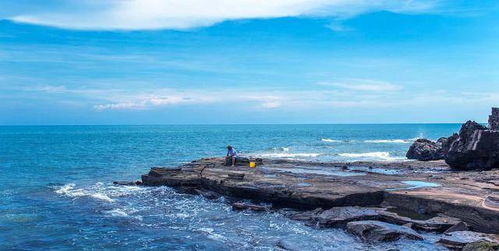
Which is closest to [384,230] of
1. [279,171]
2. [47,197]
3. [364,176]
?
[364,176]

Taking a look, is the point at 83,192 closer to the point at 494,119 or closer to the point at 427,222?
the point at 427,222

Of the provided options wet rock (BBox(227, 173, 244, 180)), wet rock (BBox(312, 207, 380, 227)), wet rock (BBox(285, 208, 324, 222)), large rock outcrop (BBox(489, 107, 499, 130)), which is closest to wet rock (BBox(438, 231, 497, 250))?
wet rock (BBox(312, 207, 380, 227))

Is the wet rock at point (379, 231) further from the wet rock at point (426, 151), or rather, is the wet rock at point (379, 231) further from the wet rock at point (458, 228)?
the wet rock at point (426, 151)

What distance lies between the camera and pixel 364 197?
2745 centimetres

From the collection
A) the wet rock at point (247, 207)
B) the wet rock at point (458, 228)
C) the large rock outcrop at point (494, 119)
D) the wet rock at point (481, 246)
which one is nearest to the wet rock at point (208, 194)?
the wet rock at point (247, 207)

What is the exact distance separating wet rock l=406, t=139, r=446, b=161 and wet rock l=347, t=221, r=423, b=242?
38.2 m

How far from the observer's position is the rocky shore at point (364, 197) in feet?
71.4

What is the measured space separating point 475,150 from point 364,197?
59.7 ft

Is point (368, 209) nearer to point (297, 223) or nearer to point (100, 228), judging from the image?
point (297, 223)

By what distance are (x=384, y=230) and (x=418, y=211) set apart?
509cm

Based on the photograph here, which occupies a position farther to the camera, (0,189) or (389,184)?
(0,189)

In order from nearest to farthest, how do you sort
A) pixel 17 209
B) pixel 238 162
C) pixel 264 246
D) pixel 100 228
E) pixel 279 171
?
pixel 264 246 < pixel 100 228 < pixel 17 209 < pixel 279 171 < pixel 238 162

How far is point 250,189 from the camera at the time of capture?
31.3 m

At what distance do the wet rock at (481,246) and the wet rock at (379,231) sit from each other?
276 cm
